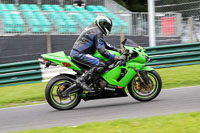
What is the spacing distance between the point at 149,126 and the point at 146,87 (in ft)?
7.02

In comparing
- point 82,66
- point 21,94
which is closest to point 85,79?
point 82,66

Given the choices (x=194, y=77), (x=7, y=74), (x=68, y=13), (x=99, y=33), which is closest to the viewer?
(x=99, y=33)

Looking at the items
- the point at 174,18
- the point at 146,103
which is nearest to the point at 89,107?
the point at 146,103

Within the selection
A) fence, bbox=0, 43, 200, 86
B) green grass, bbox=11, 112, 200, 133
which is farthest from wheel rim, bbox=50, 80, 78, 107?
fence, bbox=0, 43, 200, 86

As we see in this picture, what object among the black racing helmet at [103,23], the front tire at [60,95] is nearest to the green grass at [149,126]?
the front tire at [60,95]

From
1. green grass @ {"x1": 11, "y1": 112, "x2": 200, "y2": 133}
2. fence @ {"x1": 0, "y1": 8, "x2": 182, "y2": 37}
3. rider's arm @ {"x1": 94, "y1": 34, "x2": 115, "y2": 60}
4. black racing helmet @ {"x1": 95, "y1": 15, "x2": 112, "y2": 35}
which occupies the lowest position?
green grass @ {"x1": 11, "y1": 112, "x2": 200, "y2": 133}

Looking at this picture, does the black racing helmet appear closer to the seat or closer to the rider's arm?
the rider's arm

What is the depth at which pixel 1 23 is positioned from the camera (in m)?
13.3

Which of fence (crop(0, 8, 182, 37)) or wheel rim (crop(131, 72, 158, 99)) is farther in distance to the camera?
fence (crop(0, 8, 182, 37))

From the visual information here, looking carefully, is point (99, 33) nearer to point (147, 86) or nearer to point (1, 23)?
point (147, 86)

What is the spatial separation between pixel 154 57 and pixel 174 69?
0.82 metres

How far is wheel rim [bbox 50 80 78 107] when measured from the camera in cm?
703

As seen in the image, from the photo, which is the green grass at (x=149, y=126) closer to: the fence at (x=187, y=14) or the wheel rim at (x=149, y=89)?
the wheel rim at (x=149, y=89)

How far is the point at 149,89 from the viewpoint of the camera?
7199 millimetres
